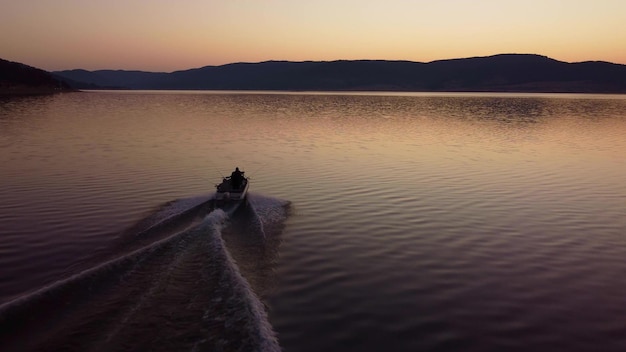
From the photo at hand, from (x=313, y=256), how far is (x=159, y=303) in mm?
6587

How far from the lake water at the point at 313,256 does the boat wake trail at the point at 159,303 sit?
6 cm

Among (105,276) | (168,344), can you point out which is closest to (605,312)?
(168,344)

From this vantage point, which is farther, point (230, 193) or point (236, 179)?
point (236, 179)

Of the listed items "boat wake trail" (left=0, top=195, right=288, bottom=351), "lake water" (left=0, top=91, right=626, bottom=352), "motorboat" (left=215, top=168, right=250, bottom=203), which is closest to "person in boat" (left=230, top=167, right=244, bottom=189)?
"motorboat" (left=215, top=168, right=250, bottom=203)

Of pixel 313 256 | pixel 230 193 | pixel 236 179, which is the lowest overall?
pixel 313 256

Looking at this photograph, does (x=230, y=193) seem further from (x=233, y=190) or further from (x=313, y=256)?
(x=313, y=256)

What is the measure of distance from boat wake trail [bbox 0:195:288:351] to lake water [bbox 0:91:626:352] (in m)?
0.06

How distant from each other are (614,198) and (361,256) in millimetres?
19778

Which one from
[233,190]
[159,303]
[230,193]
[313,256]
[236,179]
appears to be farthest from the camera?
[236,179]

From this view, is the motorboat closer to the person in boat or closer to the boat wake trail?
the person in boat

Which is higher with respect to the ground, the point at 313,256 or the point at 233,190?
the point at 233,190

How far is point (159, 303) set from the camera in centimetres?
1143

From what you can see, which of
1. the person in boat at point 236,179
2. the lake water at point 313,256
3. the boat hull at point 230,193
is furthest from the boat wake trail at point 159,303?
the person in boat at point 236,179

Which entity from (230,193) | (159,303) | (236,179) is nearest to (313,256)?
(159,303)
